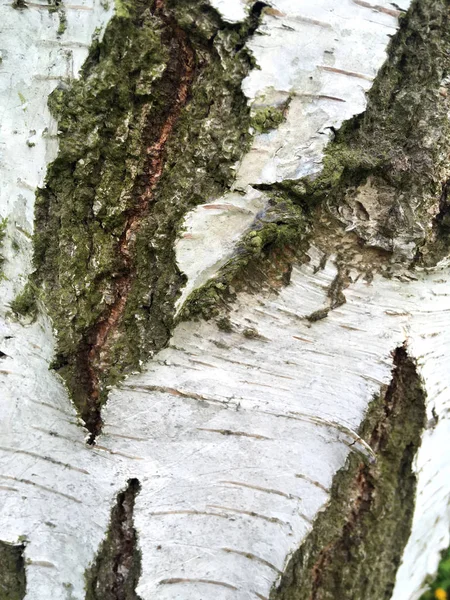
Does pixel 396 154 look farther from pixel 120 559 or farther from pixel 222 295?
pixel 120 559

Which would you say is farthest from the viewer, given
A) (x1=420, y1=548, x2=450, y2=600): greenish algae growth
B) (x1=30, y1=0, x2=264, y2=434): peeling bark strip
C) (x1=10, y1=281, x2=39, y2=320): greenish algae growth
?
(x1=420, y1=548, x2=450, y2=600): greenish algae growth

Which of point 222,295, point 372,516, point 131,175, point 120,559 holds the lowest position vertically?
point 120,559

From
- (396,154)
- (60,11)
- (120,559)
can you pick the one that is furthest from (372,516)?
(60,11)

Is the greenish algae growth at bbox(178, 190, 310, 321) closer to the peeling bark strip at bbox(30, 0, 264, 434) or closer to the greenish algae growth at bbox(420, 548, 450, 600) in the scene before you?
the peeling bark strip at bbox(30, 0, 264, 434)

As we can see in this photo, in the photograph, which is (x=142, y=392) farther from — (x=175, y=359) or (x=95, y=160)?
(x=95, y=160)

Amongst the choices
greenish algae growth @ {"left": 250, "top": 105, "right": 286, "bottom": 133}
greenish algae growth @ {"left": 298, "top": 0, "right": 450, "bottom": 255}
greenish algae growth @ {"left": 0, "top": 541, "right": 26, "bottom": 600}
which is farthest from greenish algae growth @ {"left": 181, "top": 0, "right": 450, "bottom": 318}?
greenish algae growth @ {"left": 0, "top": 541, "right": 26, "bottom": 600}

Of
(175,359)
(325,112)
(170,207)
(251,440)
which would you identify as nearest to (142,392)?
(175,359)

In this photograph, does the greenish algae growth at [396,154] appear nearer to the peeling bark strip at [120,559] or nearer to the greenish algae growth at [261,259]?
the greenish algae growth at [261,259]
